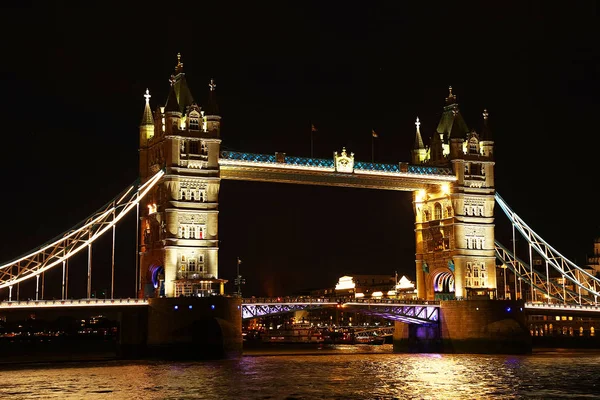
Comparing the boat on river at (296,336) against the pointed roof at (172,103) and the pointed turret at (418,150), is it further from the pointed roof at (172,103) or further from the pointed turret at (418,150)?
the pointed roof at (172,103)

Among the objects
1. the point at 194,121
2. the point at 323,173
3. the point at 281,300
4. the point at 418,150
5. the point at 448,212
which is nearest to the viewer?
the point at 281,300

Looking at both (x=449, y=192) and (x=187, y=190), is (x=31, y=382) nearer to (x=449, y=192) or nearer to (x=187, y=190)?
(x=187, y=190)

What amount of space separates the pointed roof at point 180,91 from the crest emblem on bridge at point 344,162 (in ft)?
41.9

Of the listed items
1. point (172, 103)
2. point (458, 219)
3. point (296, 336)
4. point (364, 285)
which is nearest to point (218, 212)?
point (172, 103)

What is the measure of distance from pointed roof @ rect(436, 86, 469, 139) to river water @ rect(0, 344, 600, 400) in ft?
78.8

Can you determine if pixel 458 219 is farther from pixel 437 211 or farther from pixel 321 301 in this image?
pixel 321 301

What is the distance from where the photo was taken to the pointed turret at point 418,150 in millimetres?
103062

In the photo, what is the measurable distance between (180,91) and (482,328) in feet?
103

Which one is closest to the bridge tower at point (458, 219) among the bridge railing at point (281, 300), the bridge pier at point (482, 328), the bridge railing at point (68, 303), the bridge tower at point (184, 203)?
the bridge pier at point (482, 328)

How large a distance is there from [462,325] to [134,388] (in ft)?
134

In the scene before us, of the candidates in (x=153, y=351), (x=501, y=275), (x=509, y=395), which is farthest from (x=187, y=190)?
(x=501, y=275)

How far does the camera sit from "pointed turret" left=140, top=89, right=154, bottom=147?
89.6 meters

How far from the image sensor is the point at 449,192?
96.8 meters

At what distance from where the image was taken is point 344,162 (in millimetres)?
90312
